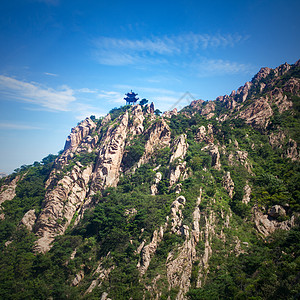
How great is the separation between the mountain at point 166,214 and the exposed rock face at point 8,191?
0.87ft

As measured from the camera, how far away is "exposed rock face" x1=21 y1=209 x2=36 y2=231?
158 feet

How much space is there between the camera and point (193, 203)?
39688 millimetres

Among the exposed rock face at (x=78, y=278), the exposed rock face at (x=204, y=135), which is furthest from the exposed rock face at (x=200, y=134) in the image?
the exposed rock face at (x=78, y=278)

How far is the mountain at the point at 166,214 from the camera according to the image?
1168 inches

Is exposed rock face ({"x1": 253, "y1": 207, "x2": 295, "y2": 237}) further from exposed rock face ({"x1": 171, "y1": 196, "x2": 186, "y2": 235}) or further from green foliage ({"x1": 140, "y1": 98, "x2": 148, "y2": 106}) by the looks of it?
green foliage ({"x1": 140, "y1": 98, "x2": 148, "y2": 106})

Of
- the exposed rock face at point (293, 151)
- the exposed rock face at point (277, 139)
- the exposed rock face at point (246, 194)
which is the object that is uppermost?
the exposed rock face at point (277, 139)

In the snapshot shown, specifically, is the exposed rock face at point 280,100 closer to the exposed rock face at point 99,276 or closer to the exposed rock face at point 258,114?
the exposed rock face at point 258,114

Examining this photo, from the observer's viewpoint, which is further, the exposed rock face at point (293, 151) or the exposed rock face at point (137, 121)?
the exposed rock face at point (137, 121)

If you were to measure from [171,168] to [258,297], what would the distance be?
105 ft

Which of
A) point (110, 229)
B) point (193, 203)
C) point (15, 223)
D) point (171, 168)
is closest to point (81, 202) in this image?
point (15, 223)

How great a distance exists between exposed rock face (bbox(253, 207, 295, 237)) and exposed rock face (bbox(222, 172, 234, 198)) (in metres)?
6.92

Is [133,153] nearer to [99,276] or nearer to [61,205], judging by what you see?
[61,205]

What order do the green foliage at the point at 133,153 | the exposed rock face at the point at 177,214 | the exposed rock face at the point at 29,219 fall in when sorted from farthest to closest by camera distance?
the green foliage at the point at 133,153 < the exposed rock face at the point at 29,219 < the exposed rock face at the point at 177,214

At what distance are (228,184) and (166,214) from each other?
687 inches
